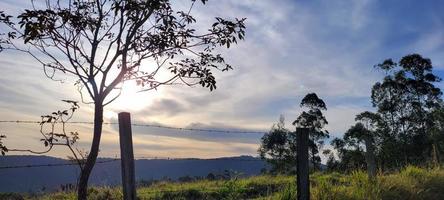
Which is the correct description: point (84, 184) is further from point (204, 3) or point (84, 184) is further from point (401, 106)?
point (401, 106)

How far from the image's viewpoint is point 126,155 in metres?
6.18

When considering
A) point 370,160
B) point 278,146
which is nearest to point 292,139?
point 278,146

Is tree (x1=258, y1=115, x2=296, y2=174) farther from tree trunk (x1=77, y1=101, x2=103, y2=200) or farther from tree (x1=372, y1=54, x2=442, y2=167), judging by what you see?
tree trunk (x1=77, y1=101, x2=103, y2=200)

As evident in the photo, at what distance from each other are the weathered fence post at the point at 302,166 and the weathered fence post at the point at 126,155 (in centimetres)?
277

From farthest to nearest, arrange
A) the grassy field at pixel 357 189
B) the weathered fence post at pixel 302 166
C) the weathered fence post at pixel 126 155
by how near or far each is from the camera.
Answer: the grassy field at pixel 357 189 → the weathered fence post at pixel 302 166 → the weathered fence post at pixel 126 155

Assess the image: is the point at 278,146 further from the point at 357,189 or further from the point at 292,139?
the point at 357,189

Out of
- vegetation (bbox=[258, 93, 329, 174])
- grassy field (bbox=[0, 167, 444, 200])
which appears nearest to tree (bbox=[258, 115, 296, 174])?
vegetation (bbox=[258, 93, 329, 174])

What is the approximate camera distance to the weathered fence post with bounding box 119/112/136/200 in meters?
6.18

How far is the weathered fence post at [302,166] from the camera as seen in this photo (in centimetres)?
792

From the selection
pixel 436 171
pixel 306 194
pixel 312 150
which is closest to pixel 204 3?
pixel 306 194

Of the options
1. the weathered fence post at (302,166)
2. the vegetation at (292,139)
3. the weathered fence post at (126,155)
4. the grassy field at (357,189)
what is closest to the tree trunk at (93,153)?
the weathered fence post at (126,155)

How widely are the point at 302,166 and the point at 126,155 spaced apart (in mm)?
2928

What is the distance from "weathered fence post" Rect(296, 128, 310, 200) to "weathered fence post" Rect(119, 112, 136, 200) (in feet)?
9.09

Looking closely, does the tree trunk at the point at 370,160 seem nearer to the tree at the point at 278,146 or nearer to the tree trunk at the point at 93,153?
the tree trunk at the point at 93,153
